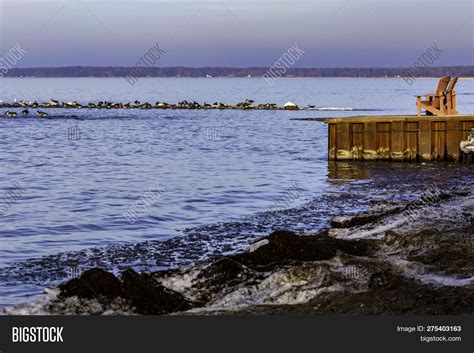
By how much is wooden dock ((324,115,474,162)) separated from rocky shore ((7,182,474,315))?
18.4 meters

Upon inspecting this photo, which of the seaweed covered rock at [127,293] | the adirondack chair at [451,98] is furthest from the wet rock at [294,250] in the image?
the adirondack chair at [451,98]

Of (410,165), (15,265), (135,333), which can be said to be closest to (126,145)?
(410,165)

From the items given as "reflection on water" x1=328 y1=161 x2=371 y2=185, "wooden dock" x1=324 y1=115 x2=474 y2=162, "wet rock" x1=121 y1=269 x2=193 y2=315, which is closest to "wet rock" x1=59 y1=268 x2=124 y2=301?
"wet rock" x1=121 y1=269 x2=193 y2=315

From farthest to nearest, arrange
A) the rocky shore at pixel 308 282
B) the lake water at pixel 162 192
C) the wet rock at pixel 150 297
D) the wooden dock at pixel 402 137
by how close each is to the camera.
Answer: the wooden dock at pixel 402 137 → the lake water at pixel 162 192 → the wet rock at pixel 150 297 → the rocky shore at pixel 308 282

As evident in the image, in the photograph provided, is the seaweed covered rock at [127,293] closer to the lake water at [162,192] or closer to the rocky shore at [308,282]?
the rocky shore at [308,282]

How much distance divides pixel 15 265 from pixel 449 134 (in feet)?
72.7

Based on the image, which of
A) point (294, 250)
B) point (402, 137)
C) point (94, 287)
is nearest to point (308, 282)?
point (294, 250)

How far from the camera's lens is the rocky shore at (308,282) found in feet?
36.8

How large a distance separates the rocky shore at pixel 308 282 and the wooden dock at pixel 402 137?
18437 millimetres

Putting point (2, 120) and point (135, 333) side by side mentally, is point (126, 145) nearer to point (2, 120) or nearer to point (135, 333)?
point (2, 120)

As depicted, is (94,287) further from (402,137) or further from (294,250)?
(402,137)

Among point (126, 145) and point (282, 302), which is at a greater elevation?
point (126, 145)

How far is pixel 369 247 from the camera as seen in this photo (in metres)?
15.3

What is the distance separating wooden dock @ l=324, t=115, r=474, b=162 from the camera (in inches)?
1335
